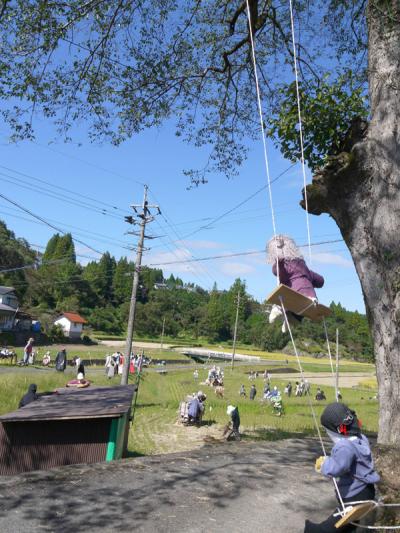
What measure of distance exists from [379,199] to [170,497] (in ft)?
13.5

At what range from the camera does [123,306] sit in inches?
3418

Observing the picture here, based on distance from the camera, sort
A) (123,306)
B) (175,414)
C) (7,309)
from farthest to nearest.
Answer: (123,306) < (7,309) < (175,414)

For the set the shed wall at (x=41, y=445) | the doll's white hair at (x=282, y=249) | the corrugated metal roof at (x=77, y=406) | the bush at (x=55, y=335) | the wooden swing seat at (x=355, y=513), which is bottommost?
the shed wall at (x=41, y=445)

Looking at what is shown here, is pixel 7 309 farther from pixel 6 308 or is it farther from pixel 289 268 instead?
pixel 289 268

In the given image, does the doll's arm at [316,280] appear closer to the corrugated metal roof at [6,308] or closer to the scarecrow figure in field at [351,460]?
the scarecrow figure in field at [351,460]

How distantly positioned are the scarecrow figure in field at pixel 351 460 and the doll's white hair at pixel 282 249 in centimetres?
201

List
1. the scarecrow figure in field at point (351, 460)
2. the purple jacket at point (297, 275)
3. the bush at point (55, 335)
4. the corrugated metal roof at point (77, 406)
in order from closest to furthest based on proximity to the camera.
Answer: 1. the scarecrow figure in field at point (351, 460)
2. the purple jacket at point (297, 275)
3. the corrugated metal roof at point (77, 406)
4. the bush at point (55, 335)

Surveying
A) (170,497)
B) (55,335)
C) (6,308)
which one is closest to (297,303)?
(170,497)

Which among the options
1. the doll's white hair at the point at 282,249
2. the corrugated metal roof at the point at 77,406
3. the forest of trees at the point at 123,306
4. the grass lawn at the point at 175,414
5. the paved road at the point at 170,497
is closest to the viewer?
the paved road at the point at 170,497

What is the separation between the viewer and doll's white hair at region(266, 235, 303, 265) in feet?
17.5

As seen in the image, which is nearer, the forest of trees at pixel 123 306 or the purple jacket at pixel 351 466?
the purple jacket at pixel 351 466

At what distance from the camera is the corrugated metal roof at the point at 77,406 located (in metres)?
8.08

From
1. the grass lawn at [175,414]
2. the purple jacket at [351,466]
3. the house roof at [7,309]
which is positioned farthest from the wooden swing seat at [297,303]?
the house roof at [7,309]

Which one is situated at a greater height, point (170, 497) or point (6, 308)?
point (6, 308)
